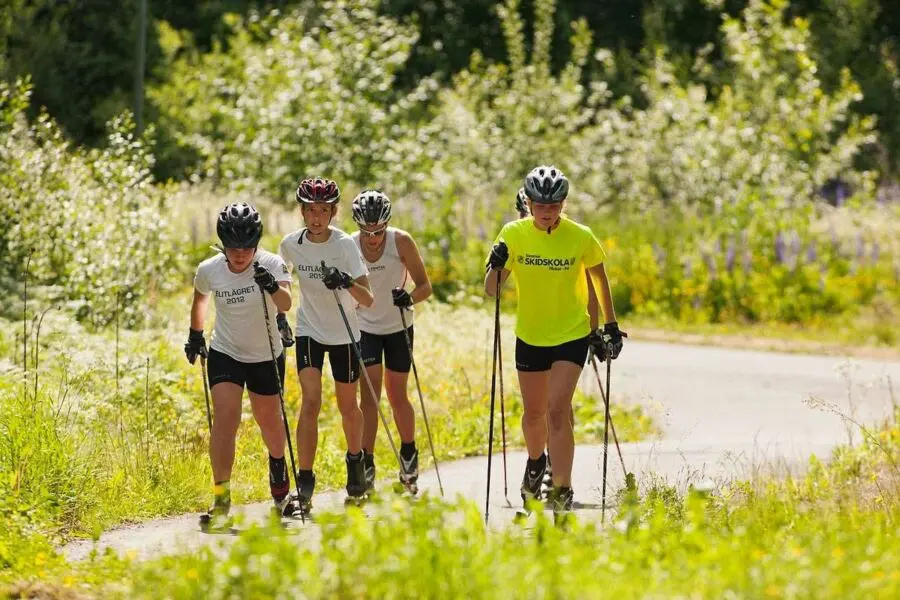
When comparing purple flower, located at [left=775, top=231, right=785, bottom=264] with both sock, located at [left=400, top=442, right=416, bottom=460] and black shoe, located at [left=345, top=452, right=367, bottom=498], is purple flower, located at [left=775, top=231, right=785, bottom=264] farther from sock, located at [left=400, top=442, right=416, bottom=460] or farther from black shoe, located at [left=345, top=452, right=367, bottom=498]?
black shoe, located at [left=345, top=452, right=367, bottom=498]

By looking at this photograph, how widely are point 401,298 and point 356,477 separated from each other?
3.65 ft

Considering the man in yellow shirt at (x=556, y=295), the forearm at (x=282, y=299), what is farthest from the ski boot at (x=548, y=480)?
the forearm at (x=282, y=299)

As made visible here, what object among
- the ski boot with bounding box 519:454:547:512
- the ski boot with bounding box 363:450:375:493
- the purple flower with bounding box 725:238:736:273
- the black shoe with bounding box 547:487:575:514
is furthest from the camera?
the purple flower with bounding box 725:238:736:273

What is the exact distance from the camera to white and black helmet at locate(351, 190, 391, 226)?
968 cm

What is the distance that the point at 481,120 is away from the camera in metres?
27.9

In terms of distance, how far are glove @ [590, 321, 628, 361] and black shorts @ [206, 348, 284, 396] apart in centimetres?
181

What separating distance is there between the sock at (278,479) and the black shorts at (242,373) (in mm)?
455

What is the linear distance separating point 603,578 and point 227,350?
3.60 meters

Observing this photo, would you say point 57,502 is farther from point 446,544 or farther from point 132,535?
point 446,544

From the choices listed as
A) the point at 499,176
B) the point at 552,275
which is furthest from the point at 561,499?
the point at 499,176

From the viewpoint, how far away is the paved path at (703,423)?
940cm

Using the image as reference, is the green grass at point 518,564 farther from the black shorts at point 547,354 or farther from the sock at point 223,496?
the black shorts at point 547,354

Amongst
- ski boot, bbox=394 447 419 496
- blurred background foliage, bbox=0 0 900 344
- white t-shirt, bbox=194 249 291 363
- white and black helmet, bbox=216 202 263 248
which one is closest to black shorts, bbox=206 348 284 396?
white t-shirt, bbox=194 249 291 363

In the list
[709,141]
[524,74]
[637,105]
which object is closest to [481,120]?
[524,74]
